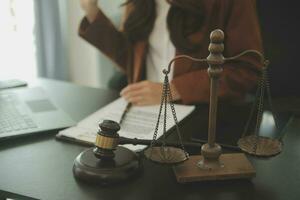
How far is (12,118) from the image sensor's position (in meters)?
1.09

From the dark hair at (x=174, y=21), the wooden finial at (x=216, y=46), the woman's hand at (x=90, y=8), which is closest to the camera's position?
the wooden finial at (x=216, y=46)

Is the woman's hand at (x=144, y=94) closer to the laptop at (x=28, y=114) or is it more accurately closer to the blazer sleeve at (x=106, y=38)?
the laptop at (x=28, y=114)

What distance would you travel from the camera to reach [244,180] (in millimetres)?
802

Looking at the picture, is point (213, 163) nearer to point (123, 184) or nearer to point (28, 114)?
point (123, 184)

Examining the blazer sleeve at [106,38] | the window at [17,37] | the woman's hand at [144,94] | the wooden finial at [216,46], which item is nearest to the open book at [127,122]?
the woman's hand at [144,94]

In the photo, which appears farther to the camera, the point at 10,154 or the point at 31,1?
the point at 31,1

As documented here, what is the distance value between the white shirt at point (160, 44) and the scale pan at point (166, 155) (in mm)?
702

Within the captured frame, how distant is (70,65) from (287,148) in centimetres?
194

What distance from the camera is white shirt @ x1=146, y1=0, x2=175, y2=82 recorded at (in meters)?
1.54

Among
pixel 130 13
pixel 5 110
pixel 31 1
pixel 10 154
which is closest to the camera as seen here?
pixel 10 154

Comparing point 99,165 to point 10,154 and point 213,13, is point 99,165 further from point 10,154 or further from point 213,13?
point 213,13

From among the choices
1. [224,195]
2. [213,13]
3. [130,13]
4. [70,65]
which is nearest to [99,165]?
[224,195]

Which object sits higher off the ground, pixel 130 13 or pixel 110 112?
pixel 130 13

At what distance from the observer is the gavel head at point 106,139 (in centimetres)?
79
